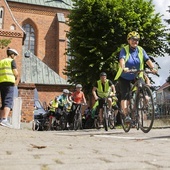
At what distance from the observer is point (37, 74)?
2778cm

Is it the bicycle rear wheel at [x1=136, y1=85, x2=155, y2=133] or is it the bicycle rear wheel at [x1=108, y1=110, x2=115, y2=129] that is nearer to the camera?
the bicycle rear wheel at [x1=136, y1=85, x2=155, y2=133]

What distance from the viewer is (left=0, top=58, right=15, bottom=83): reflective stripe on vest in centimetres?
745

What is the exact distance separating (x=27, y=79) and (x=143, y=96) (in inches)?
871

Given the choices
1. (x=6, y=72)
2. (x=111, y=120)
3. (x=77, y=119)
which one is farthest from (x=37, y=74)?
(x=6, y=72)

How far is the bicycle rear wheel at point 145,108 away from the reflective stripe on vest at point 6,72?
3.44m

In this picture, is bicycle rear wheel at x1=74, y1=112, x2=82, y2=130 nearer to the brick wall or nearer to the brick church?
the brick church

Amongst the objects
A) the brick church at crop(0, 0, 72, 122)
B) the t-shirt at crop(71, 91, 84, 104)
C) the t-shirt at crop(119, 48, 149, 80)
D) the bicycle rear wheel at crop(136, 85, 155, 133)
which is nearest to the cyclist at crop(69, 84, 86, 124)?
the t-shirt at crop(71, 91, 84, 104)

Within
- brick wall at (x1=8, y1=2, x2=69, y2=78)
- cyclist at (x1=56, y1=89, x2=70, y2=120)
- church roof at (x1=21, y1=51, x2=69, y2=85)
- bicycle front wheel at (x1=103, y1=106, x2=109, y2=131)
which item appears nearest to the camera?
bicycle front wheel at (x1=103, y1=106, x2=109, y2=131)

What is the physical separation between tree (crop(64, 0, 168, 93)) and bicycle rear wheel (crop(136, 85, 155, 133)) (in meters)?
10.8

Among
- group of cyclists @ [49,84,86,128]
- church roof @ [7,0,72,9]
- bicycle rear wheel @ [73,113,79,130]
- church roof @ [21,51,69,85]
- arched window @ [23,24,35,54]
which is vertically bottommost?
bicycle rear wheel @ [73,113,79,130]

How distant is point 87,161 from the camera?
7.90 ft

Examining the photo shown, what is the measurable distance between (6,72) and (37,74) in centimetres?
2045

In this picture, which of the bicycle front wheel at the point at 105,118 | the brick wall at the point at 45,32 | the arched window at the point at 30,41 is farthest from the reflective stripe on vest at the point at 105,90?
the arched window at the point at 30,41

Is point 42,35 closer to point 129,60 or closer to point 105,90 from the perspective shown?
point 105,90
